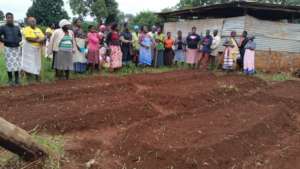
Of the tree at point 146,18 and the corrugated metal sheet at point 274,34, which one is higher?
the tree at point 146,18

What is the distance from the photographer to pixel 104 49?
1217 centimetres

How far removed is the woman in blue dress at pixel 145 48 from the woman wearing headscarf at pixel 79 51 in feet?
7.87

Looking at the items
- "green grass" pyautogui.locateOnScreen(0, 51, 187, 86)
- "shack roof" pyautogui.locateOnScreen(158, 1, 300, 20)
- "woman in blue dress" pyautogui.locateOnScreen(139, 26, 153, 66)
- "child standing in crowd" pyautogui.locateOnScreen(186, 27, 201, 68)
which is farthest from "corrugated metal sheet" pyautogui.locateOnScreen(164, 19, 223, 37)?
"woman in blue dress" pyautogui.locateOnScreen(139, 26, 153, 66)

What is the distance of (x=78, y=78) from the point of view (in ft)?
34.6

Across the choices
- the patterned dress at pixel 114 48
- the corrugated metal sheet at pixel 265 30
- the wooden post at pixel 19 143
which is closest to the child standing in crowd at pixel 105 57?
the patterned dress at pixel 114 48

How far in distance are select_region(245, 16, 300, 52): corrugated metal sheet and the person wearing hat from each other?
7245mm

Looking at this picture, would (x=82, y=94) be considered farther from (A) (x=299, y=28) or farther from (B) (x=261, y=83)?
(A) (x=299, y=28)

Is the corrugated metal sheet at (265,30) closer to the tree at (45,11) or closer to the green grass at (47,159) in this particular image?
the green grass at (47,159)

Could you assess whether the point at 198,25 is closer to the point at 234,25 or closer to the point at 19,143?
the point at 234,25

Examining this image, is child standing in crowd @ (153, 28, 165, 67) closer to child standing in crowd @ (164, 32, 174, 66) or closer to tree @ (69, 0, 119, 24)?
child standing in crowd @ (164, 32, 174, 66)

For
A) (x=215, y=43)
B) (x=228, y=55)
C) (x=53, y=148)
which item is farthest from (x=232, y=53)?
(x=53, y=148)

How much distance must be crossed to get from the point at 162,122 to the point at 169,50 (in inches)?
328

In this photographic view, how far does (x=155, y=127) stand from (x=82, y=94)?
2.64 meters

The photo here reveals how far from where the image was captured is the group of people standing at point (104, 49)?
9562mm
